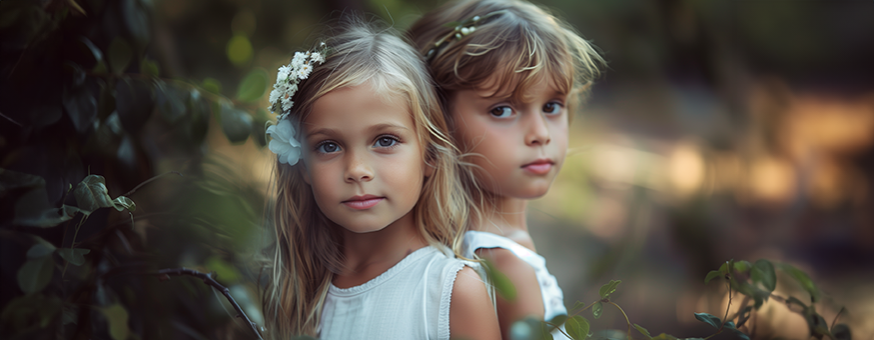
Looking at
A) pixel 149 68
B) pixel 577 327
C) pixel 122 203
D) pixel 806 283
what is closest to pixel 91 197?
pixel 122 203

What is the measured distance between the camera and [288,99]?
3.10ft

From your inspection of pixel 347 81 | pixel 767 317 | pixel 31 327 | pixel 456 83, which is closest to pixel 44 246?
pixel 31 327

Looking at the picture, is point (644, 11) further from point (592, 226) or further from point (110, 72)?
point (110, 72)

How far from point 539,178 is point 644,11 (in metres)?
1.73

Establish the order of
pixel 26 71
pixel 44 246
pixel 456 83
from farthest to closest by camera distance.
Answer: pixel 456 83 → pixel 26 71 → pixel 44 246

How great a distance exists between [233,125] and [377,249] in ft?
1.41

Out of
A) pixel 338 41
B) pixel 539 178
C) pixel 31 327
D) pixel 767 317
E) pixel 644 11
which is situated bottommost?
pixel 767 317

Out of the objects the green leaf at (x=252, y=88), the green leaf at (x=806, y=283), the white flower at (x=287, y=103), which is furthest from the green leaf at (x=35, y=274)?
the green leaf at (x=806, y=283)

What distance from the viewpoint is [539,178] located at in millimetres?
1029

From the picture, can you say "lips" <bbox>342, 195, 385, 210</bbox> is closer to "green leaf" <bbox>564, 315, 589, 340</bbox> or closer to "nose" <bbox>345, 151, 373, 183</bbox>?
"nose" <bbox>345, 151, 373, 183</bbox>

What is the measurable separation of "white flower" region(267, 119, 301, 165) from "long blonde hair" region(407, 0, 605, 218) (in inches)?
11.7

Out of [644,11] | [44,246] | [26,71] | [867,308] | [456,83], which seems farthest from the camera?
[644,11]

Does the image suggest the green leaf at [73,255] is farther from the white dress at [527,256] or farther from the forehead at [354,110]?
the white dress at [527,256]

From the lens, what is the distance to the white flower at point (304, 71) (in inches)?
36.6
